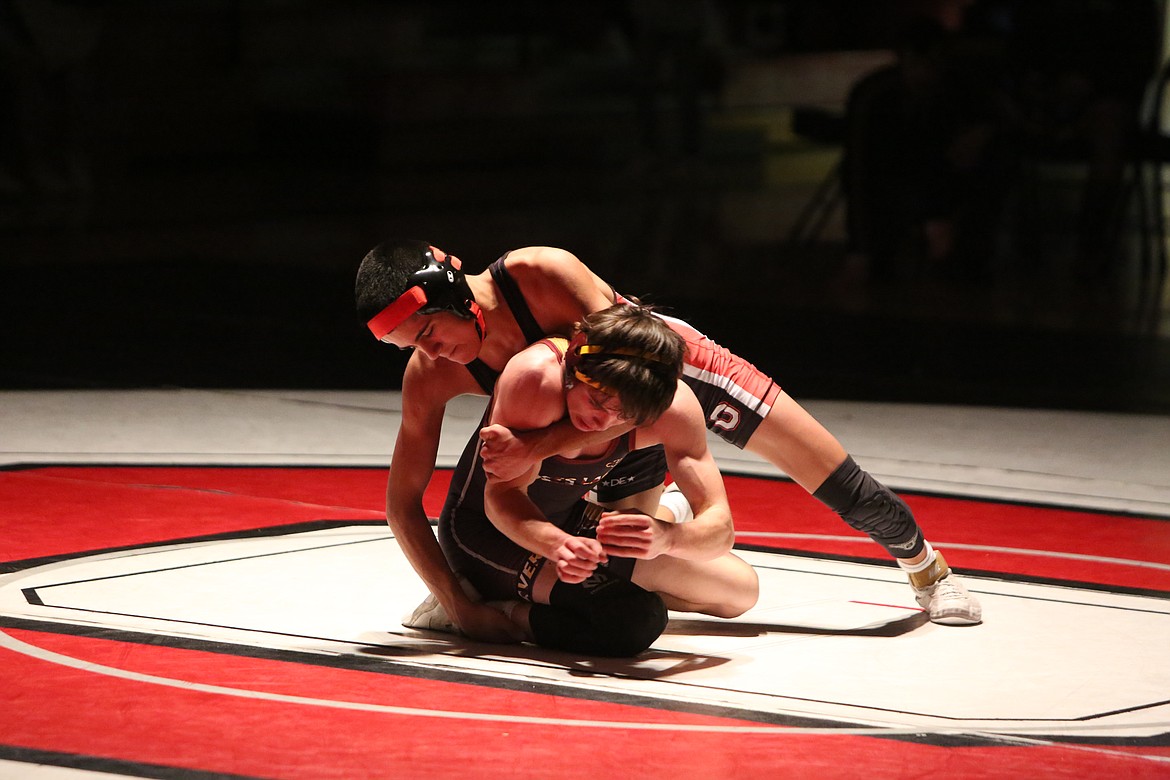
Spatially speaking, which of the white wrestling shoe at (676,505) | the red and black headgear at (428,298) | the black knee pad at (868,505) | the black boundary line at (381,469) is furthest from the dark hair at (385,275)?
the black boundary line at (381,469)

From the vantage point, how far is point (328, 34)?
15.4 m

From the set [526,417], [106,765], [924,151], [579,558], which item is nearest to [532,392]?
[526,417]

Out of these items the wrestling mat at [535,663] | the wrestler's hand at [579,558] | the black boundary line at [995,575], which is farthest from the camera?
the black boundary line at [995,575]

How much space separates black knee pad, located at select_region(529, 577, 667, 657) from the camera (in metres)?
2.87

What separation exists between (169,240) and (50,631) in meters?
7.79

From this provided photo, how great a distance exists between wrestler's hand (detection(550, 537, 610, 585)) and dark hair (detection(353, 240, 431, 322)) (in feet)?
1.61

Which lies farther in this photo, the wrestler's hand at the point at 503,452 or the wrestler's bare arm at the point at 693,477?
the wrestler's bare arm at the point at 693,477

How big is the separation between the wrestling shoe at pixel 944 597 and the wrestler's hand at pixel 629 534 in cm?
78

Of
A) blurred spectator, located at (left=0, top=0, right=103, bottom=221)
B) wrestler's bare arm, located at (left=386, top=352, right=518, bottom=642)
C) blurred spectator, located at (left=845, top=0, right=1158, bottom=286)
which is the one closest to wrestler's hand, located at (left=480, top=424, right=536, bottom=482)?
wrestler's bare arm, located at (left=386, top=352, right=518, bottom=642)

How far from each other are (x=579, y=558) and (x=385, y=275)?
559 mm

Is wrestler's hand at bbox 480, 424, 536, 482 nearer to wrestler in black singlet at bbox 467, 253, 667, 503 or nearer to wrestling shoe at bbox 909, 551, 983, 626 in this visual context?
wrestler in black singlet at bbox 467, 253, 667, 503

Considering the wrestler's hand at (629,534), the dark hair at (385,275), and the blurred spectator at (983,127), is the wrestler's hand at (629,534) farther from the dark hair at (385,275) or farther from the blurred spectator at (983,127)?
the blurred spectator at (983,127)

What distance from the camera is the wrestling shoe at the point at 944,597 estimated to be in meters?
3.16

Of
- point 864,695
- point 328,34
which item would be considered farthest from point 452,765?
point 328,34
